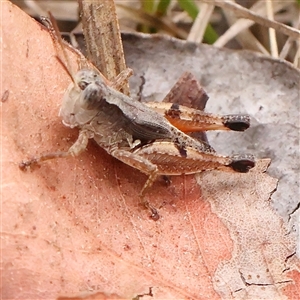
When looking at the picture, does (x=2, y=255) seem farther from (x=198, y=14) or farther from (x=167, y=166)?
(x=198, y=14)

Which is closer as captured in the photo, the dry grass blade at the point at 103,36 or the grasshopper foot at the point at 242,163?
the grasshopper foot at the point at 242,163

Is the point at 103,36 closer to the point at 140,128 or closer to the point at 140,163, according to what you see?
the point at 140,128

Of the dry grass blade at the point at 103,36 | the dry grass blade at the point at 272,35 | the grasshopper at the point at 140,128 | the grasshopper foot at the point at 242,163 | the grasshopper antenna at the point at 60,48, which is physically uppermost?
the dry grass blade at the point at 272,35

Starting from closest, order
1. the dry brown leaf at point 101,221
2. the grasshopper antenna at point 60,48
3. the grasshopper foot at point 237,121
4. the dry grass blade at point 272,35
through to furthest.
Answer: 1. the dry brown leaf at point 101,221
2. the grasshopper antenna at point 60,48
3. the grasshopper foot at point 237,121
4. the dry grass blade at point 272,35

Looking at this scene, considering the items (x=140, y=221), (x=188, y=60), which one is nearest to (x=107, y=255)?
(x=140, y=221)

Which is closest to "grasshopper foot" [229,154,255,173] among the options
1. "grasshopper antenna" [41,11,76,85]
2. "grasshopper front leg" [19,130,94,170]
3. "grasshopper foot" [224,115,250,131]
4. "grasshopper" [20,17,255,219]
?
"grasshopper" [20,17,255,219]

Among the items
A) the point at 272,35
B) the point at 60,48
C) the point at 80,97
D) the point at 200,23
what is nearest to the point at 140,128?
the point at 80,97

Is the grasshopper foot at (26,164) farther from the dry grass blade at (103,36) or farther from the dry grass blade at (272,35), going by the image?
the dry grass blade at (272,35)

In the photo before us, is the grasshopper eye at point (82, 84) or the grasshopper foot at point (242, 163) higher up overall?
the grasshopper eye at point (82, 84)

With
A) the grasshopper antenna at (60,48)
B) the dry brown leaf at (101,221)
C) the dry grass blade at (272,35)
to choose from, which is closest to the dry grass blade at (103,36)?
the grasshopper antenna at (60,48)
